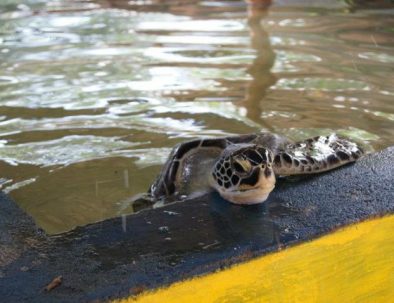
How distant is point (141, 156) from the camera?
12.2 ft

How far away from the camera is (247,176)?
2088mm

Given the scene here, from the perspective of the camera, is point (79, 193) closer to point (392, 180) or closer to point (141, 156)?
point (141, 156)

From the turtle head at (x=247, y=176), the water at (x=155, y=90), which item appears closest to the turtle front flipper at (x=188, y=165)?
the water at (x=155, y=90)

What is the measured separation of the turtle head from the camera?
2051 mm

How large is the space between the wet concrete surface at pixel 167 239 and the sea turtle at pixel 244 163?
66mm

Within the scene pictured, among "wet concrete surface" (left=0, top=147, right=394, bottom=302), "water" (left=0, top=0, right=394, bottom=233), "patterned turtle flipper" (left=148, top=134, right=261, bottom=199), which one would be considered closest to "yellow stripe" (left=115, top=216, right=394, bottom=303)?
"wet concrete surface" (left=0, top=147, right=394, bottom=302)

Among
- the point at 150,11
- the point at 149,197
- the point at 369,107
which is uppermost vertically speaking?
the point at 149,197

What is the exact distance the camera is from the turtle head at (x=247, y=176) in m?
2.05

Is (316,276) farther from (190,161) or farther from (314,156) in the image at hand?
(190,161)

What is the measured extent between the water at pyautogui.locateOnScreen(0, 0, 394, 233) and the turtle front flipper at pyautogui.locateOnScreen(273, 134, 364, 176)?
0.82 m

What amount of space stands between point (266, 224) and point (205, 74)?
3659 millimetres

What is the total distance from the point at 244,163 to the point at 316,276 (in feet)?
1.33

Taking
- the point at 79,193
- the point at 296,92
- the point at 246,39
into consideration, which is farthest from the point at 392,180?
the point at 246,39

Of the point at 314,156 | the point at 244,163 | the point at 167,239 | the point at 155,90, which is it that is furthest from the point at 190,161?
the point at 155,90
